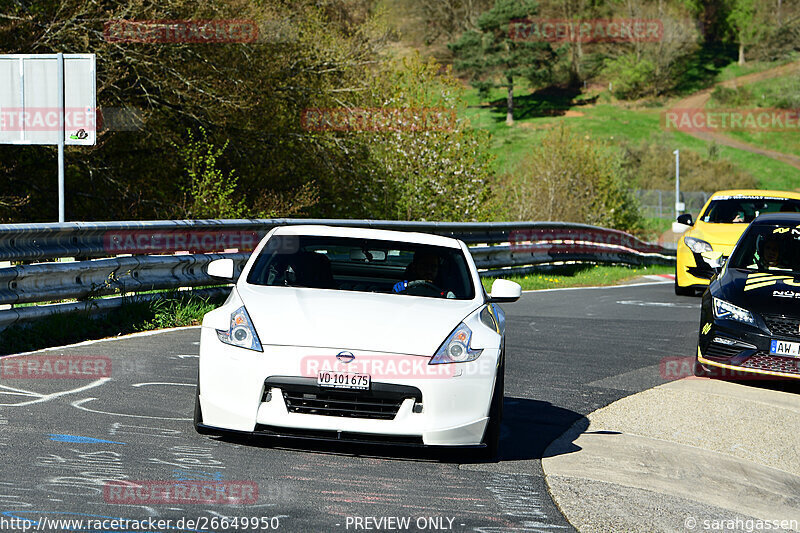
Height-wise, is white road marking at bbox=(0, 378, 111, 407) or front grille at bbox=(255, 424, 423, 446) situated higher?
front grille at bbox=(255, 424, 423, 446)

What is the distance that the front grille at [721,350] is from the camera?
32.1 feet

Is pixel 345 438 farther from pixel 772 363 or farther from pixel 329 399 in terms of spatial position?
pixel 772 363

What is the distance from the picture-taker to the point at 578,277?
24.3 meters

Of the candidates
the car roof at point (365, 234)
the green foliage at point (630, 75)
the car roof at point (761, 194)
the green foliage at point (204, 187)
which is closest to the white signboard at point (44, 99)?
the car roof at point (365, 234)

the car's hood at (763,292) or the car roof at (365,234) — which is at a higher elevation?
the car roof at (365,234)

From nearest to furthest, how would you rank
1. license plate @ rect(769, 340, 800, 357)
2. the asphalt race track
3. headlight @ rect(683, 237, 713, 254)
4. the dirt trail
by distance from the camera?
the asphalt race track → license plate @ rect(769, 340, 800, 357) → headlight @ rect(683, 237, 713, 254) → the dirt trail

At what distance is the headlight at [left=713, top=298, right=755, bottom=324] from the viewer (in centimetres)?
986

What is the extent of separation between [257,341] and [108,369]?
10.6 feet

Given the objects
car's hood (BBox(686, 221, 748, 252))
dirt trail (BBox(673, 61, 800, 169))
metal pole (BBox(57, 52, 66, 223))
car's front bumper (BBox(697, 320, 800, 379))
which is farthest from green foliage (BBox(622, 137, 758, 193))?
car's front bumper (BBox(697, 320, 800, 379))

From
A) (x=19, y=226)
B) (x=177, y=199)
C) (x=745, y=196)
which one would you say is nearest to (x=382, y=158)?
(x=177, y=199)

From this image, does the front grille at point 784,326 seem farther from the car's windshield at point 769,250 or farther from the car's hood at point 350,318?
the car's hood at point 350,318

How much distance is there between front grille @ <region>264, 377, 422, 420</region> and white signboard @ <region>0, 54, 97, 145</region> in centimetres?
735

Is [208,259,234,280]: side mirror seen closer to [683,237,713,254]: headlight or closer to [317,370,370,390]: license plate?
[317,370,370,390]: license plate

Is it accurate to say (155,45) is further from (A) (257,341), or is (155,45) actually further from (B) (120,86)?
(A) (257,341)
